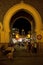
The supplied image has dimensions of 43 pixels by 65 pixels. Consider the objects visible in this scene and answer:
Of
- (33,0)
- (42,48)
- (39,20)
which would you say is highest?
(33,0)

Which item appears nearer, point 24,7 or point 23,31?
point 24,7

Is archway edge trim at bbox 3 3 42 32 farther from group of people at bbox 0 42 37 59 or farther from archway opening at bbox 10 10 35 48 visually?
group of people at bbox 0 42 37 59

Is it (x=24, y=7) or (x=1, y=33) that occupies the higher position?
(x=24, y=7)

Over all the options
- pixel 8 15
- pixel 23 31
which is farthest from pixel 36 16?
pixel 23 31

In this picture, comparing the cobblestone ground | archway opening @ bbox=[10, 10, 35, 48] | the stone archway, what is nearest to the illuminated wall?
the stone archway

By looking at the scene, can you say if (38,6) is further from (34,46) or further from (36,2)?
(34,46)

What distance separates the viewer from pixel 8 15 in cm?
3175

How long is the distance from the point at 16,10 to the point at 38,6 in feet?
7.74

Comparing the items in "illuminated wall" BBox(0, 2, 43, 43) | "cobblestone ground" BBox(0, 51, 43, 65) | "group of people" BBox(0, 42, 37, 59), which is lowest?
"cobblestone ground" BBox(0, 51, 43, 65)

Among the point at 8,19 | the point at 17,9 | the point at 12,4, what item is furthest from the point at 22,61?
the point at 17,9

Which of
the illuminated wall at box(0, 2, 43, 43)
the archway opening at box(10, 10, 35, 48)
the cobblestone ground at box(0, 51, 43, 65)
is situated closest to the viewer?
the cobblestone ground at box(0, 51, 43, 65)

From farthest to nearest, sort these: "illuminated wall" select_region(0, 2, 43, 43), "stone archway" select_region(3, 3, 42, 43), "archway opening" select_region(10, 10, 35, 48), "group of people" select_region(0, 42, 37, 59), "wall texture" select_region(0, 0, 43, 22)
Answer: "archway opening" select_region(10, 10, 35, 48) → "stone archway" select_region(3, 3, 42, 43) → "wall texture" select_region(0, 0, 43, 22) → "illuminated wall" select_region(0, 2, 43, 43) → "group of people" select_region(0, 42, 37, 59)

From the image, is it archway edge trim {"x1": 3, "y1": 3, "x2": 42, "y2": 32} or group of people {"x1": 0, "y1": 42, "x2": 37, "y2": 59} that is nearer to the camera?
group of people {"x1": 0, "y1": 42, "x2": 37, "y2": 59}

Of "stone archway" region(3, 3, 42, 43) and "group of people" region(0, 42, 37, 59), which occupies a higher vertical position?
"stone archway" region(3, 3, 42, 43)
